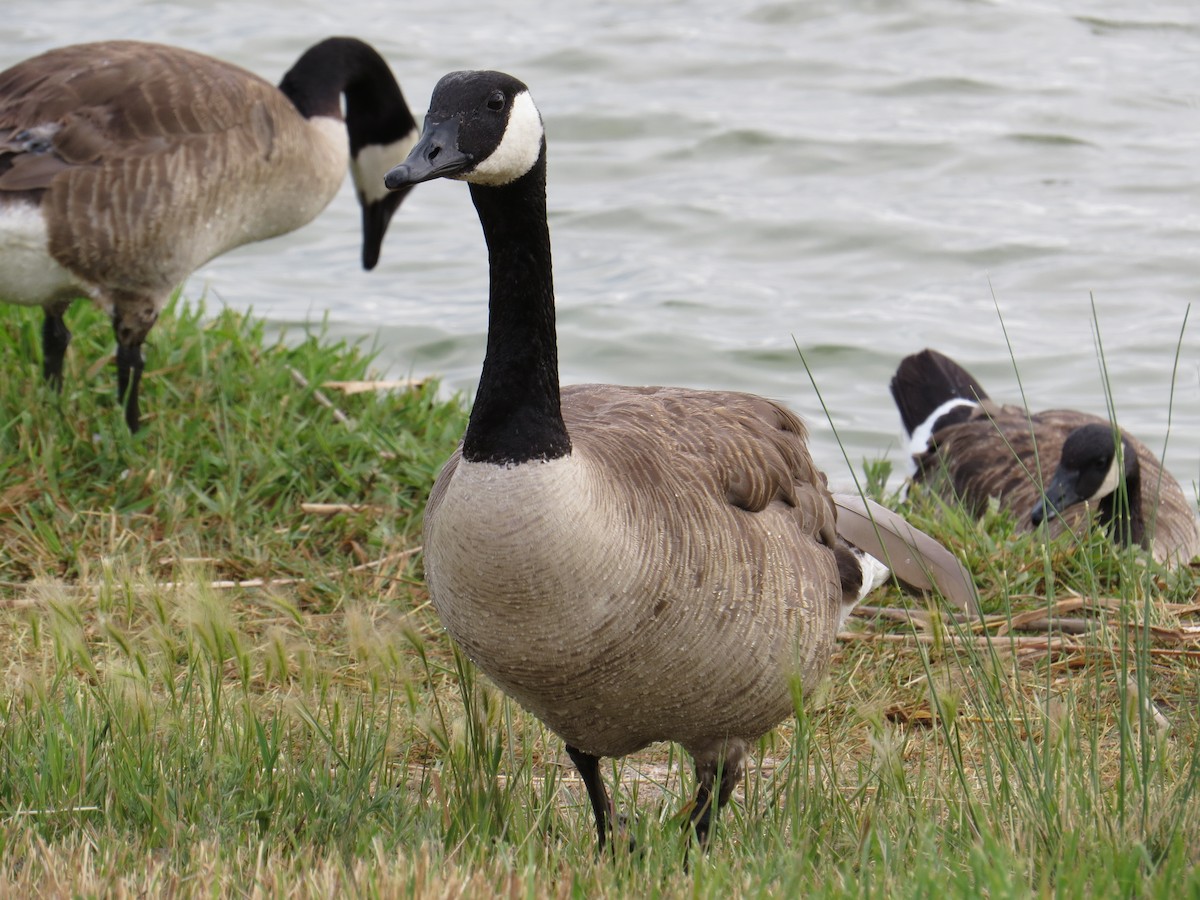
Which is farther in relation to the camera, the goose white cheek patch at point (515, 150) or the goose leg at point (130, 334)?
the goose leg at point (130, 334)

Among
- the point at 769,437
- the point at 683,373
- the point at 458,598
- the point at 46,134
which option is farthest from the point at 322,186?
the point at 458,598

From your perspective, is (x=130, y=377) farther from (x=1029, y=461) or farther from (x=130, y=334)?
(x=1029, y=461)

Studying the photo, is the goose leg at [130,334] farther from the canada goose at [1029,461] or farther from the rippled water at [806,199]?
the canada goose at [1029,461]

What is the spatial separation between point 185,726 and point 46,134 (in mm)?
3172

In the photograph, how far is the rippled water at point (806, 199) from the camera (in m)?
9.73

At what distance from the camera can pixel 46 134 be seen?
616 centimetres

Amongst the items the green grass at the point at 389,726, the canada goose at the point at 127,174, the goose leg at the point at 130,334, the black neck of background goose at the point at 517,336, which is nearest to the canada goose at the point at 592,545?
the black neck of background goose at the point at 517,336

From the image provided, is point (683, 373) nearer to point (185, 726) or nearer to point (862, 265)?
point (862, 265)

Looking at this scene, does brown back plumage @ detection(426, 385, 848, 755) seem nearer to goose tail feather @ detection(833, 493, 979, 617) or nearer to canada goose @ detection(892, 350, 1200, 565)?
goose tail feather @ detection(833, 493, 979, 617)

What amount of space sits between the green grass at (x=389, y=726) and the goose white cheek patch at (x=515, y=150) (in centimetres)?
108

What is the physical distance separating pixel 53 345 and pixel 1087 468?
4.31m

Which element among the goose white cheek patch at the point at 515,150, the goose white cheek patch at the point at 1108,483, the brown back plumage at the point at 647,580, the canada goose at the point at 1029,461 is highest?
the goose white cheek patch at the point at 515,150

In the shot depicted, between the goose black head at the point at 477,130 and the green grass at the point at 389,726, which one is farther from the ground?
the goose black head at the point at 477,130

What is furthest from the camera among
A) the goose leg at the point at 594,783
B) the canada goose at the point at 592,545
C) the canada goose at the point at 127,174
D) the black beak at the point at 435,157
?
the canada goose at the point at 127,174
